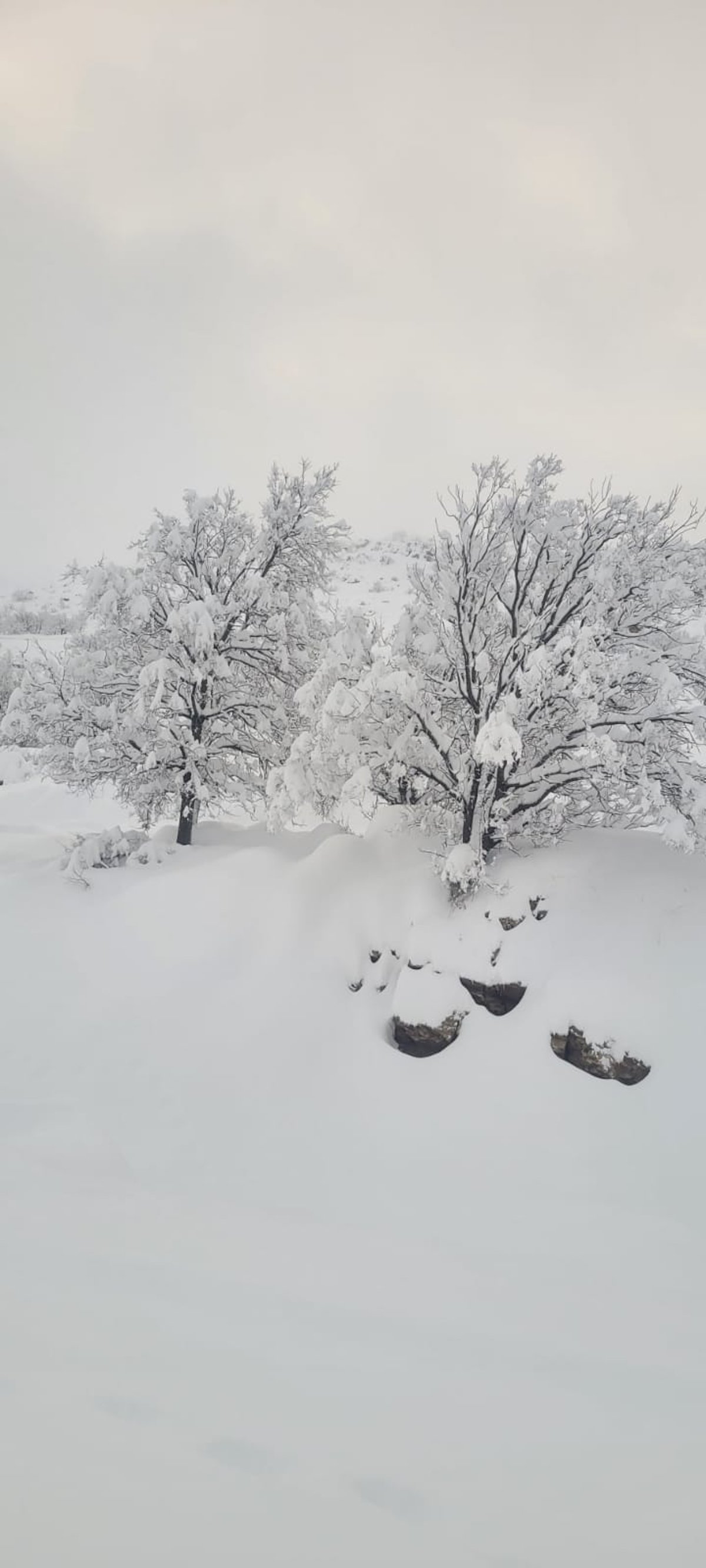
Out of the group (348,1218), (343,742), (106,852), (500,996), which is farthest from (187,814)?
(348,1218)

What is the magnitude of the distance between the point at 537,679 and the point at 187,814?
665 cm

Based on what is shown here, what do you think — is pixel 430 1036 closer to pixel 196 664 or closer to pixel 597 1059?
pixel 597 1059

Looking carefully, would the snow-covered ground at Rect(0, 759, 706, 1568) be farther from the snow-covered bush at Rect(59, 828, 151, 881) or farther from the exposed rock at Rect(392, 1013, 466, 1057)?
the snow-covered bush at Rect(59, 828, 151, 881)

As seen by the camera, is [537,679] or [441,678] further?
[441,678]

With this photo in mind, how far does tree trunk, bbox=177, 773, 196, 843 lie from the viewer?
11398mm

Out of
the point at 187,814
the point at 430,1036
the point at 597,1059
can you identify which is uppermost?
the point at 187,814

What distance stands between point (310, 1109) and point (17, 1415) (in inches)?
152

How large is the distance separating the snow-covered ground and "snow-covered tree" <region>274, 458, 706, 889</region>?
2.79 ft

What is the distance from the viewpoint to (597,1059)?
257 inches

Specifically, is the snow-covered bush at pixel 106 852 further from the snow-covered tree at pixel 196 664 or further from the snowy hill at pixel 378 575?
the snowy hill at pixel 378 575

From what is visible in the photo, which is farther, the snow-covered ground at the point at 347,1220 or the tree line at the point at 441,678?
the tree line at the point at 441,678

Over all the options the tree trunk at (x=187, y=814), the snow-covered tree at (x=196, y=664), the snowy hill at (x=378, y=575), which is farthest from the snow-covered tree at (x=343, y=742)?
the snowy hill at (x=378, y=575)

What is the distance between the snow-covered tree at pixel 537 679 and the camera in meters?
7.81

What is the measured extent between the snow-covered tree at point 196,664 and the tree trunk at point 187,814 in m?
0.02
